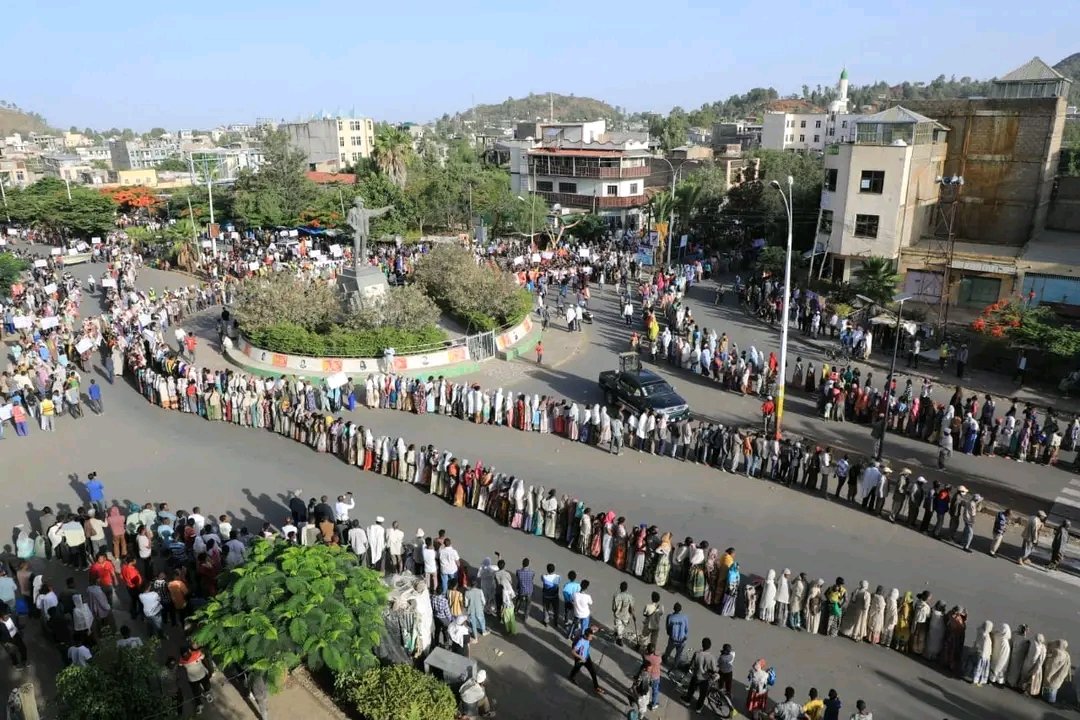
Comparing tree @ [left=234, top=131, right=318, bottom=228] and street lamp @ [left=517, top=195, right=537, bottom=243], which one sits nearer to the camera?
street lamp @ [left=517, top=195, right=537, bottom=243]

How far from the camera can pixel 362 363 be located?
22.8m

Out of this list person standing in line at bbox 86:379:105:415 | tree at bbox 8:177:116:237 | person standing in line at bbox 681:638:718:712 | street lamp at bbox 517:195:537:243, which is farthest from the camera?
tree at bbox 8:177:116:237

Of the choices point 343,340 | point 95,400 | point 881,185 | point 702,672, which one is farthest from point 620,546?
point 881,185

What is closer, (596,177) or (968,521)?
(968,521)

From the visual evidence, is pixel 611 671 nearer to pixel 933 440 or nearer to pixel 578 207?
pixel 933 440

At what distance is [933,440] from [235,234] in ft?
139

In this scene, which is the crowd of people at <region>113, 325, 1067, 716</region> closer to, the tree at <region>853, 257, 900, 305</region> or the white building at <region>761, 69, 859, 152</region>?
the tree at <region>853, 257, 900, 305</region>

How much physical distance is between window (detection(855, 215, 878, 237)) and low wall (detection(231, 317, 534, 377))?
61.5 ft

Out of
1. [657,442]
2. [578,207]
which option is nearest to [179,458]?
[657,442]

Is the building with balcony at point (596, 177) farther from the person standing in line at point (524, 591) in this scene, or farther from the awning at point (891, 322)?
the person standing in line at point (524, 591)

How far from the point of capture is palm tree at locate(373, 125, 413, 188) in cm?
5612

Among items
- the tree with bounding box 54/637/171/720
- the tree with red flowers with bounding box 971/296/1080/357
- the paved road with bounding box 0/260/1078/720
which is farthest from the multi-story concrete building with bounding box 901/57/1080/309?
the tree with bounding box 54/637/171/720

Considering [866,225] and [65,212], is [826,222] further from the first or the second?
[65,212]

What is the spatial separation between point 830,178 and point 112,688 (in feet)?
111
